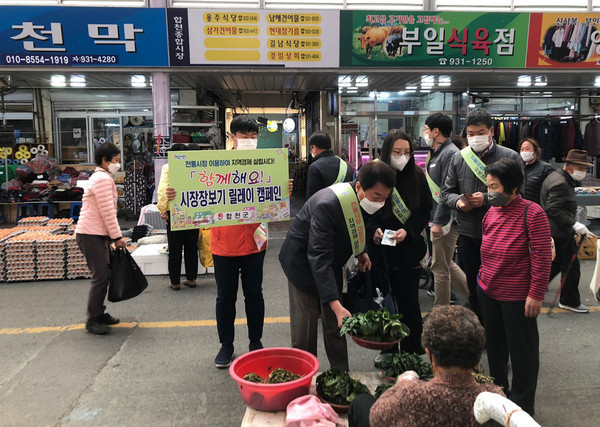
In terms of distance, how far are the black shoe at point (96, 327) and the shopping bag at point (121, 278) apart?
0.83 ft

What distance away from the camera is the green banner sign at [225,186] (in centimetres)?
356

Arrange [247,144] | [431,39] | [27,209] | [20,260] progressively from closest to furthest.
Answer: [247,144] → [20,260] → [431,39] → [27,209]

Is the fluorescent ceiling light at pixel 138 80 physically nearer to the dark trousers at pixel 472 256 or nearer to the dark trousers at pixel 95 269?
the dark trousers at pixel 95 269

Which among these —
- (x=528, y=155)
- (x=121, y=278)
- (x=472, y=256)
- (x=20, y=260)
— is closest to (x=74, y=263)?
(x=20, y=260)

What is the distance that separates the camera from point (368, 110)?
11680 millimetres

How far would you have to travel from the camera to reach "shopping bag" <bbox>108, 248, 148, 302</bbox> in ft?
15.1

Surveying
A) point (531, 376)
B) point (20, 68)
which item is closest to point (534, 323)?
point (531, 376)

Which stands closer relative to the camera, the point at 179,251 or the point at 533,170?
the point at 533,170

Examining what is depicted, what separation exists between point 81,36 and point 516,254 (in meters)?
8.55

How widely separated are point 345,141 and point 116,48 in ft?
19.6

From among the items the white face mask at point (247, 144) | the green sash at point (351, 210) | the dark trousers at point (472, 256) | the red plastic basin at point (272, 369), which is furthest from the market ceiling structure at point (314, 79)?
the red plastic basin at point (272, 369)

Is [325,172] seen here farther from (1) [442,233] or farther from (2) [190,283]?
(2) [190,283]

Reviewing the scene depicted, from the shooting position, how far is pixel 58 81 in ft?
34.7

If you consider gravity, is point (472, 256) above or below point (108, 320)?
above
